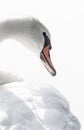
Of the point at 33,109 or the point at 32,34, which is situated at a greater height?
the point at 33,109

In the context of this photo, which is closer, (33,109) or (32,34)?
(33,109)

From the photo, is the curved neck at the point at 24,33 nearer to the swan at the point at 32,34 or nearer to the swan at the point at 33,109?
the swan at the point at 32,34

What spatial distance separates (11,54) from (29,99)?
5.81m

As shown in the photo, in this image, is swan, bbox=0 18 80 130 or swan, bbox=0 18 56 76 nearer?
swan, bbox=0 18 80 130

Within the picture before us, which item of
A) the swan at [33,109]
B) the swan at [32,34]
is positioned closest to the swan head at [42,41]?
the swan at [32,34]

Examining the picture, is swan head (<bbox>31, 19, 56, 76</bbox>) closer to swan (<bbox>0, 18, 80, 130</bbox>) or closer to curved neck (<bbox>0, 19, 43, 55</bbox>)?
curved neck (<bbox>0, 19, 43, 55</bbox>)

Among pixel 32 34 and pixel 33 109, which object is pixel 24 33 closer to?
pixel 32 34

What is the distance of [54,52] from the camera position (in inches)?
581

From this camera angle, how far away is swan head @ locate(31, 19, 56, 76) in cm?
1002

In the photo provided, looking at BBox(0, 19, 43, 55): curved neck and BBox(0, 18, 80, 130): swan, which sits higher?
BBox(0, 18, 80, 130): swan

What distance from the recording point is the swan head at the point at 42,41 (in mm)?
10023

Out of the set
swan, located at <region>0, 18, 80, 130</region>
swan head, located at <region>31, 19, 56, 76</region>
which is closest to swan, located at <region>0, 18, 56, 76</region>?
swan head, located at <region>31, 19, 56, 76</region>

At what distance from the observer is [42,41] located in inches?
398

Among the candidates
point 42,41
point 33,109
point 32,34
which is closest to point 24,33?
point 32,34
